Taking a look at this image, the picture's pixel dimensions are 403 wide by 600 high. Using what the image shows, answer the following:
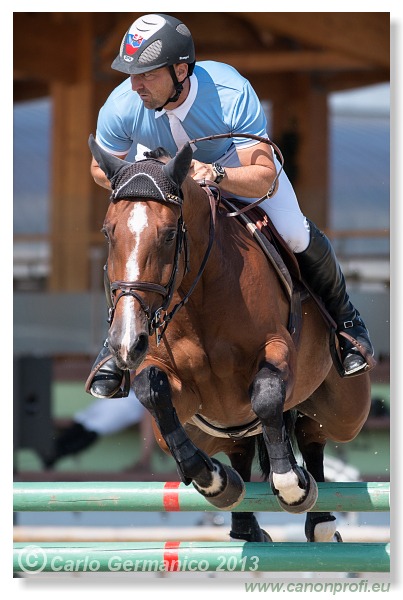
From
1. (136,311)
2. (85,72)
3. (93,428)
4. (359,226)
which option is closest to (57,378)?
(93,428)

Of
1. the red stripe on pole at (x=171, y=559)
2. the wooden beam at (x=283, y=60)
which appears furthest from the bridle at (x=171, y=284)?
the wooden beam at (x=283, y=60)

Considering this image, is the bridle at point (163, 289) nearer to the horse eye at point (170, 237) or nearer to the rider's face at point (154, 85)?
the horse eye at point (170, 237)

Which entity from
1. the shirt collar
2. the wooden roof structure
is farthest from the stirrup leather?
the wooden roof structure

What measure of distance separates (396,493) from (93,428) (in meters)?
5.17

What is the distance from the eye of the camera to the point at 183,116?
346 cm

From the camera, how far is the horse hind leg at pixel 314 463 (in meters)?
4.46

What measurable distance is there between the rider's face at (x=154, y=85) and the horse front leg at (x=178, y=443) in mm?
898

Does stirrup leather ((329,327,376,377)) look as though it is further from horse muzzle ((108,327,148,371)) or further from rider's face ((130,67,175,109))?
horse muzzle ((108,327,148,371))

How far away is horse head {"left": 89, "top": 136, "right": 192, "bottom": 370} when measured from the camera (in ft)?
9.16

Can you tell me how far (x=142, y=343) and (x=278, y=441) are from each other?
2.65 ft

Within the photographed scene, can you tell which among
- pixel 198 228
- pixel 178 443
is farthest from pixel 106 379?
pixel 198 228

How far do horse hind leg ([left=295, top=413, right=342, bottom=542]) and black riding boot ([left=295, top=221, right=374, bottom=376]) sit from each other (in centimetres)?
64

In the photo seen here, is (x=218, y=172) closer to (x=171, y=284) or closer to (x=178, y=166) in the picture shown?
(x=178, y=166)
